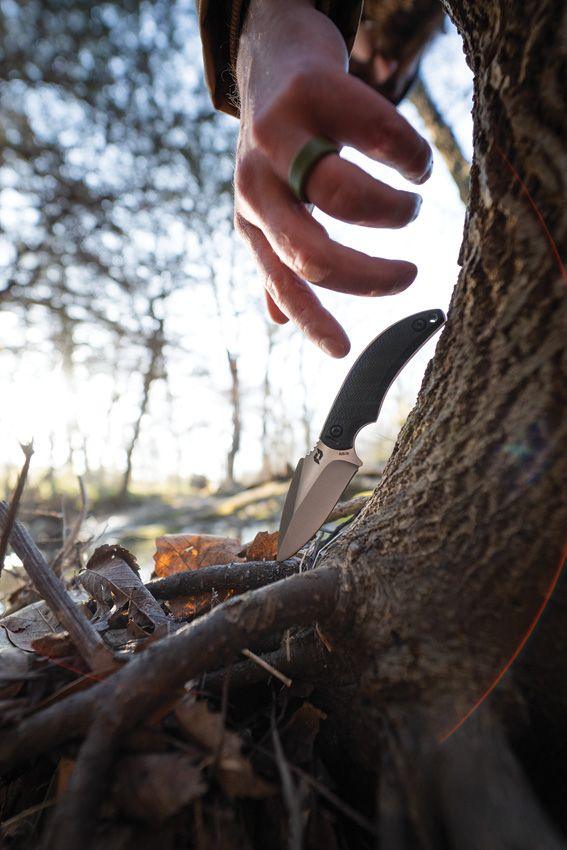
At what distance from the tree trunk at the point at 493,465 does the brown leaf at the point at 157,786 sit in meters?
0.42

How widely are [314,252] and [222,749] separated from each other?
978mm

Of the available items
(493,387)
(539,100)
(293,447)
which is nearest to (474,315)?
(493,387)

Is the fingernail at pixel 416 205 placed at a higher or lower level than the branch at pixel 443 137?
lower

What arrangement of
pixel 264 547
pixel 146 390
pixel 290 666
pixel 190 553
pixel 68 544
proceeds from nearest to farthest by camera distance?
pixel 290 666 → pixel 264 547 → pixel 190 553 → pixel 68 544 → pixel 146 390

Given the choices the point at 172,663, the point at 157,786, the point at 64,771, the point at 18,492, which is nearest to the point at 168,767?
the point at 157,786

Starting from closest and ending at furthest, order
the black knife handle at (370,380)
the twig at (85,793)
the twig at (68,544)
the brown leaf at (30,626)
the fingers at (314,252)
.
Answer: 1. the twig at (85,793)
2. the fingers at (314,252)
3. the brown leaf at (30,626)
4. the black knife handle at (370,380)
5. the twig at (68,544)

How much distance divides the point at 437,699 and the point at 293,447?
27471 mm

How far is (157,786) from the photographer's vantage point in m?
0.64

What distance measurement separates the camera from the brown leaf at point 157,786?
0.63 metres

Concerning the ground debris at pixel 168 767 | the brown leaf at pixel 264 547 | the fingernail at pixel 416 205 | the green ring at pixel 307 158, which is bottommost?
the ground debris at pixel 168 767

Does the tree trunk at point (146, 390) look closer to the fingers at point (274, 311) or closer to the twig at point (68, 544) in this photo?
the twig at point (68, 544)

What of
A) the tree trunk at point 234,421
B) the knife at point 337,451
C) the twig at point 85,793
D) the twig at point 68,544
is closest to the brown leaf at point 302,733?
the twig at point 85,793

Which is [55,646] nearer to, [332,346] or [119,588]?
[119,588]

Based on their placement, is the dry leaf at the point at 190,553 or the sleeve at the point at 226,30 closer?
the sleeve at the point at 226,30
